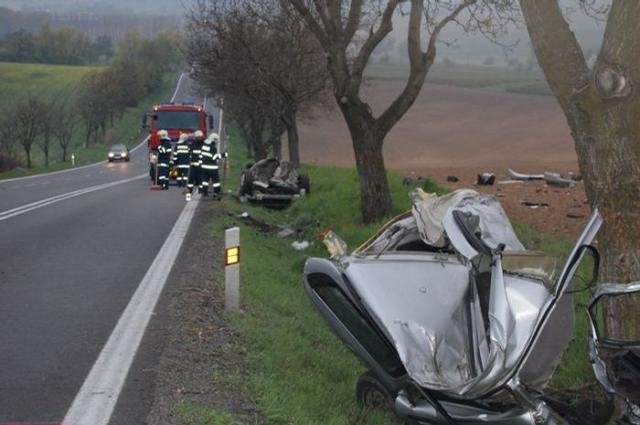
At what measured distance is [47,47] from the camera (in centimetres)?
14475

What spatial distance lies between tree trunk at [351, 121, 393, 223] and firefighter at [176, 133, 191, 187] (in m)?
4.62

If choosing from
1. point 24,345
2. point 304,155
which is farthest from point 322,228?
point 304,155

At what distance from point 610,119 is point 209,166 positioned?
46.9 feet

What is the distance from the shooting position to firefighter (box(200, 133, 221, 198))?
63.0ft

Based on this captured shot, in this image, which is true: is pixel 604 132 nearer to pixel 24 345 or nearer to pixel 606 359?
pixel 606 359

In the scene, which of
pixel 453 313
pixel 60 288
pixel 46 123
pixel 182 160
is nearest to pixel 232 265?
pixel 60 288

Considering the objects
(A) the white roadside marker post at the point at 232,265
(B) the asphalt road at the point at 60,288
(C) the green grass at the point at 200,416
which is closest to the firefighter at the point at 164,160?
(B) the asphalt road at the point at 60,288

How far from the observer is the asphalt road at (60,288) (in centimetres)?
623

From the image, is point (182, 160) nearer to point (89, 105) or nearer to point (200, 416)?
point (200, 416)

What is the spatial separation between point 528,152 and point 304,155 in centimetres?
1311

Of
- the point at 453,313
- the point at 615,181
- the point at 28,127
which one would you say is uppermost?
the point at 615,181

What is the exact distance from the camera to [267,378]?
22.5ft

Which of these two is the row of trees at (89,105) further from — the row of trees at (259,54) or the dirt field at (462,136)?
the row of trees at (259,54)

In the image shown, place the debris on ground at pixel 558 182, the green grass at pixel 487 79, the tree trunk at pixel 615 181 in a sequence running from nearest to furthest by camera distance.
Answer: the tree trunk at pixel 615 181
the debris on ground at pixel 558 182
the green grass at pixel 487 79
